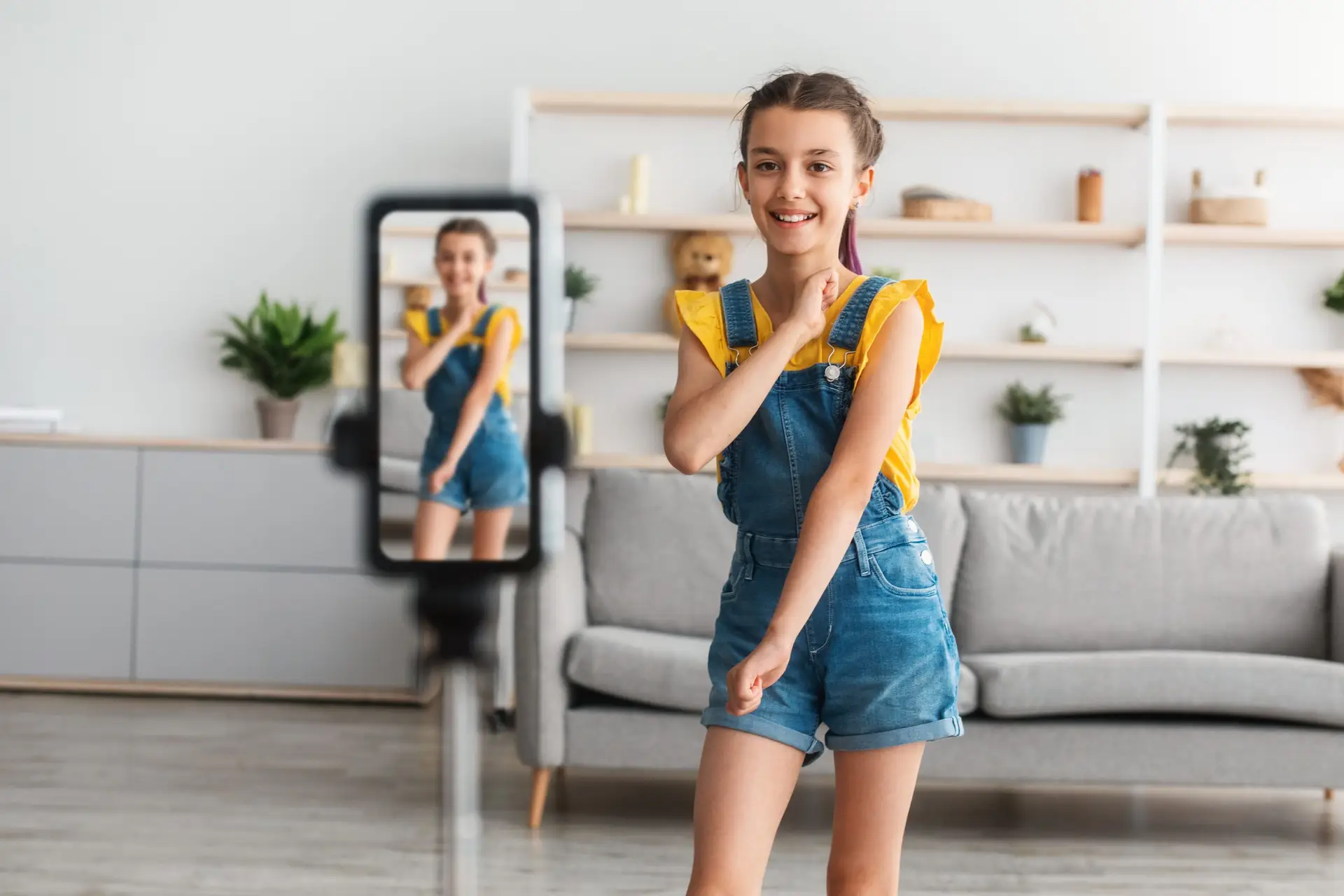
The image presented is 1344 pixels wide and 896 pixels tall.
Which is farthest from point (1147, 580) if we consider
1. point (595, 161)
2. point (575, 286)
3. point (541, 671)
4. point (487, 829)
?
point (595, 161)

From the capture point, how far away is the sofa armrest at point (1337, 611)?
132 inches

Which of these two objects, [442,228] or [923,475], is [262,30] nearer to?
[923,475]

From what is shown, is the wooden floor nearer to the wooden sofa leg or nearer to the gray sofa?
the wooden sofa leg

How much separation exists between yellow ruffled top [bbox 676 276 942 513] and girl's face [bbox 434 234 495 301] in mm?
384

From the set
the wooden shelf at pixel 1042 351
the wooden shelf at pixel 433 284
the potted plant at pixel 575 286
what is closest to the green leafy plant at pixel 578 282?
the potted plant at pixel 575 286

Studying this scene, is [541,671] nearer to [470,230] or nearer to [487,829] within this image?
[487,829]

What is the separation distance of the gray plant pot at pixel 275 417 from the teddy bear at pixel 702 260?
1386 mm

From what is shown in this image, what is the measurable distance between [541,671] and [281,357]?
7.03ft

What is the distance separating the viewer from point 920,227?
4363 mm

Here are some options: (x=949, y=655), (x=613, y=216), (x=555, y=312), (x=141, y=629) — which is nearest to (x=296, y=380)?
(x=141, y=629)

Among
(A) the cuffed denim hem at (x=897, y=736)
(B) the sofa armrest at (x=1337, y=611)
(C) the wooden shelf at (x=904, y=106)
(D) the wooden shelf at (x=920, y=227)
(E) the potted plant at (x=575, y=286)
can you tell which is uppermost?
(C) the wooden shelf at (x=904, y=106)

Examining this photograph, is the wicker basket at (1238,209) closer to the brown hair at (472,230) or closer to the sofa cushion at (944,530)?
the sofa cushion at (944,530)

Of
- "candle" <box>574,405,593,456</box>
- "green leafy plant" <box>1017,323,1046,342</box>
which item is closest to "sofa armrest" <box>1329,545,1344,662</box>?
"green leafy plant" <box>1017,323,1046,342</box>

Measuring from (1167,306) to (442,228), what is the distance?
165 inches
